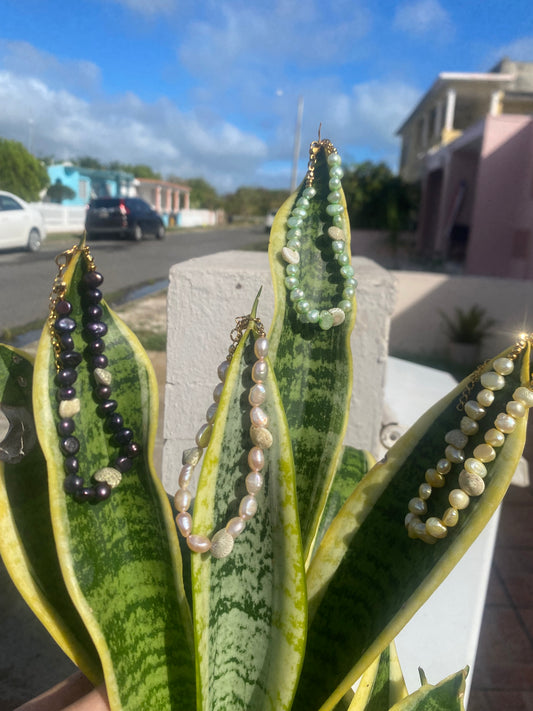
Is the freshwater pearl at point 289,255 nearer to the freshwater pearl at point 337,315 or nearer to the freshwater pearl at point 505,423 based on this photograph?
the freshwater pearl at point 337,315

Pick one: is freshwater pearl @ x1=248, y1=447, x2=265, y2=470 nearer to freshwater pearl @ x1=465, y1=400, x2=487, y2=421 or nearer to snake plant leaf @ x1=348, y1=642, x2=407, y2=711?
freshwater pearl @ x1=465, y1=400, x2=487, y2=421

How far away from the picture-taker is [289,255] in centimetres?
74

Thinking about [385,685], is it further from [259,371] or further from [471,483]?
[259,371]

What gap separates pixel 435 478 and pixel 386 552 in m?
0.13

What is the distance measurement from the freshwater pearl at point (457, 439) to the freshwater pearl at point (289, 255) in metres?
0.30

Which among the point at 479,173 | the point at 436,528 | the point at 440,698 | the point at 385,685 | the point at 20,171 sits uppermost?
the point at 479,173

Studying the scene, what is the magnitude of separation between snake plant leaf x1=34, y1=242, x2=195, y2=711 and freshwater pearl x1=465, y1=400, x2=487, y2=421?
0.38 metres

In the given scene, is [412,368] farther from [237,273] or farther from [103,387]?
[103,387]

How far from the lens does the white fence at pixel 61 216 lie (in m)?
2.64

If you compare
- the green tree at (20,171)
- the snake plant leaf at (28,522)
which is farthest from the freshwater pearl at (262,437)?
the green tree at (20,171)

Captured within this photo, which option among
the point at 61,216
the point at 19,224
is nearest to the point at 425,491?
the point at 19,224

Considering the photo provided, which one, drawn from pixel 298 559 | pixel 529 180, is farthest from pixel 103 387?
pixel 529 180

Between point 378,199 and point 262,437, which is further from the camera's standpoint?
point 378,199

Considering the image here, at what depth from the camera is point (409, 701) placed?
690mm
